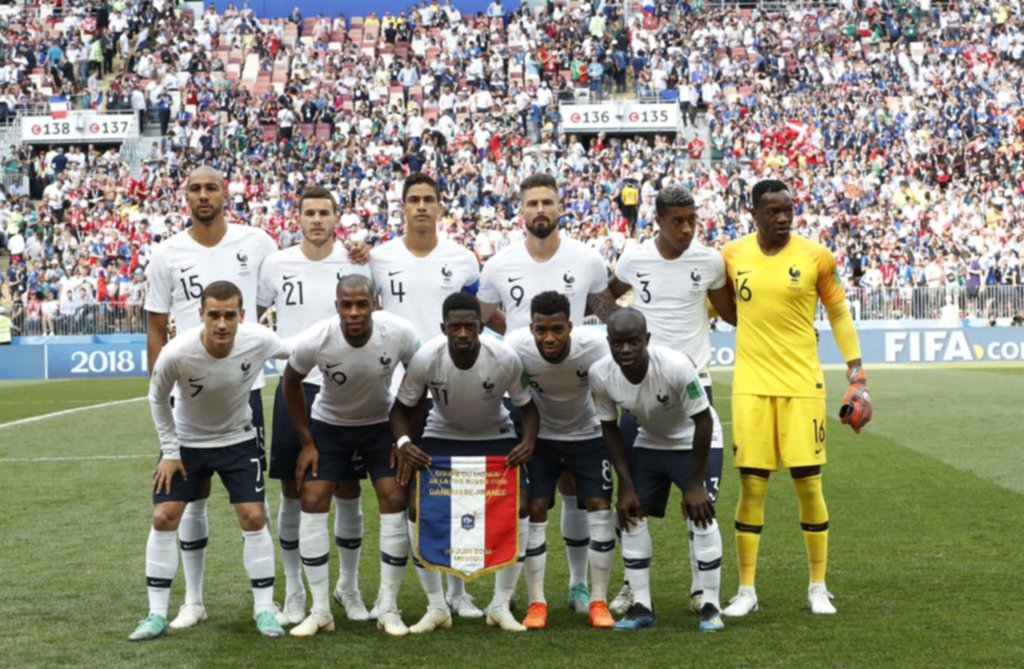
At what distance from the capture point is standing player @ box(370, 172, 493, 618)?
8438 mm

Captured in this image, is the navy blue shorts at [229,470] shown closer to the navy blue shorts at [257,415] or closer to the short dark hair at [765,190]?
the navy blue shorts at [257,415]

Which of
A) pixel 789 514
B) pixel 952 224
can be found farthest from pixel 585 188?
pixel 789 514

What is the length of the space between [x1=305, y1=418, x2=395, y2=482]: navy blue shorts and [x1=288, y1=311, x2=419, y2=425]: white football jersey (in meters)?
0.04

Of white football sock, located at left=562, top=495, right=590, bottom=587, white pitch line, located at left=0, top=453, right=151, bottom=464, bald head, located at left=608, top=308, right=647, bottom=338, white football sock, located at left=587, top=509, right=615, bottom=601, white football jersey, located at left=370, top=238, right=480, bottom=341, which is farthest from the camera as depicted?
white pitch line, located at left=0, top=453, right=151, bottom=464

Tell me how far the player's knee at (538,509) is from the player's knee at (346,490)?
3.43ft

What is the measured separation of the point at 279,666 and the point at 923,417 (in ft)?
44.7

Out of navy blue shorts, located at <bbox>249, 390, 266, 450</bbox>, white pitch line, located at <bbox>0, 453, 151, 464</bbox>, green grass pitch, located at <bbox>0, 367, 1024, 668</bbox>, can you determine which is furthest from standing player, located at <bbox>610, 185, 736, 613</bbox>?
white pitch line, located at <bbox>0, 453, 151, 464</bbox>

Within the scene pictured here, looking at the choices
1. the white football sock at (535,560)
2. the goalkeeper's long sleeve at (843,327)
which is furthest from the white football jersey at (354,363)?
the goalkeeper's long sleeve at (843,327)

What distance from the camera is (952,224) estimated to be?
117 ft

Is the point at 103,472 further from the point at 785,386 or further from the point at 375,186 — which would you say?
the point at 375,186

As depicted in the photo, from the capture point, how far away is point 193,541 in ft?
26.9

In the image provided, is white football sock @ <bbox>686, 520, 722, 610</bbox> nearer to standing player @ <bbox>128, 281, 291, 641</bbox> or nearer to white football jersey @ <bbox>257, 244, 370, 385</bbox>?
standing player @ <bbox>128, 281, 291, 641</bbox>

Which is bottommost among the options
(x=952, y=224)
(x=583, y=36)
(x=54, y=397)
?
(x=54, y=397)

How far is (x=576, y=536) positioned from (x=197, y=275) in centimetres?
259
